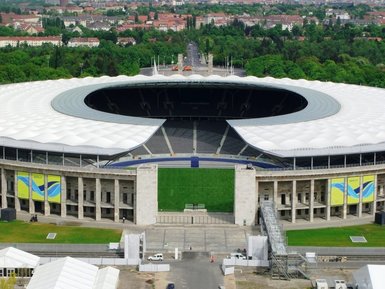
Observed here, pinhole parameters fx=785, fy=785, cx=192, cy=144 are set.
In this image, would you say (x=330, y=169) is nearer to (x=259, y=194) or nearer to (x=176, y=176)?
(x=259, y=194)

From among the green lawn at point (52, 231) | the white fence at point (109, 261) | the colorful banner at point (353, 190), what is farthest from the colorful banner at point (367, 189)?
the white fence at point (109, 261)

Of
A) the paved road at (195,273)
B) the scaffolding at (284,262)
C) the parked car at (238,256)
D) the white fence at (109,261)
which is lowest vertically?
the paved road at (195,273)

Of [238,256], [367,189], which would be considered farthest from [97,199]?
[367,189]

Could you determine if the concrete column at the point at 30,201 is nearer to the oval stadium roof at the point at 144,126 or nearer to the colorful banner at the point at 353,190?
the oval stadium roof at the point at 144,126

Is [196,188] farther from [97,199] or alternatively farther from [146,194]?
[97,199]

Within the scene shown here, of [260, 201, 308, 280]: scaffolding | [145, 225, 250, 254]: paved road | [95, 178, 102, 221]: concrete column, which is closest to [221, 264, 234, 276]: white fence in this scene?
[260, 201, 308, 280]: scaffolding

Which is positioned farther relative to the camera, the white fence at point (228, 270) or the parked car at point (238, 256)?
the parked car at point (238, 256)
